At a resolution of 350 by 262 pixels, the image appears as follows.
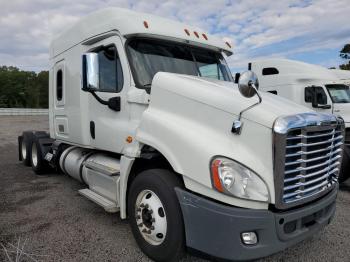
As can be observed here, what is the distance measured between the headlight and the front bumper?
0.13 meters

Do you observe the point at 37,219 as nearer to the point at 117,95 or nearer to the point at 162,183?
the point at 117,95

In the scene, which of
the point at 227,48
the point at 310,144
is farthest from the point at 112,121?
the point at 310,144

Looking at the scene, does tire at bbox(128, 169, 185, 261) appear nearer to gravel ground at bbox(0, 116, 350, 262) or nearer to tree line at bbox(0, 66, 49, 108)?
gravel ground at bbox(0, 116, 350, 262)

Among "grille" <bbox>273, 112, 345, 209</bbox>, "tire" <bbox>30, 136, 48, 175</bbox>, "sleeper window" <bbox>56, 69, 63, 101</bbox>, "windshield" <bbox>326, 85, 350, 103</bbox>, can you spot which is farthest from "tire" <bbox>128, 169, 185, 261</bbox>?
"windshield" <bbox>326, 85, 350, 103</bbox>

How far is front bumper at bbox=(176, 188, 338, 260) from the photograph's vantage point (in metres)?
2.71

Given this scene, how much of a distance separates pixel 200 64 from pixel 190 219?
2440 millimetres

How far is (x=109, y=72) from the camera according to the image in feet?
14.4

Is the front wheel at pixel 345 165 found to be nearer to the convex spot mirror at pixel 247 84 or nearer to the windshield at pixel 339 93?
the convex spot mirror at pixel 247 84

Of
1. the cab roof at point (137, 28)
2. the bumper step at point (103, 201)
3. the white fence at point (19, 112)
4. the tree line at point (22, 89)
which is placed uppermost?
the tree line at point (22, 89)

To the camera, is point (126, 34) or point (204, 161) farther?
point (126, 34)

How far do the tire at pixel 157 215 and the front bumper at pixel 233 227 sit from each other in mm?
126

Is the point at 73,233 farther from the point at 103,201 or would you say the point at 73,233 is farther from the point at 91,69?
the point at 91,69

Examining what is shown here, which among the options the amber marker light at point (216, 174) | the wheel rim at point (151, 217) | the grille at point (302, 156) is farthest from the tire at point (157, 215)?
the grille at point (302, 156)

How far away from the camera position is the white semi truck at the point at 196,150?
276cm
